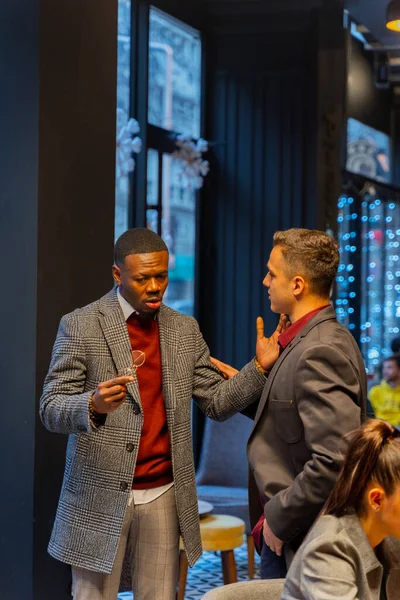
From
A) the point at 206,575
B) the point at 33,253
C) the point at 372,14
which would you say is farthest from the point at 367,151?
the point at 33,253

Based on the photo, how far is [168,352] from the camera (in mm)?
2697

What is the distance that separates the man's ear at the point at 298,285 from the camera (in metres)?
2.40

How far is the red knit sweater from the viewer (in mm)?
2615

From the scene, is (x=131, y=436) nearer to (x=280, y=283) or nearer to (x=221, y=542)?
(x=280, y=283)

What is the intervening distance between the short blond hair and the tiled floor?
106 inches

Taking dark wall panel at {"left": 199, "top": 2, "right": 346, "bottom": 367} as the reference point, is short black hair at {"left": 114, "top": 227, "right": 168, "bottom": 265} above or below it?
below

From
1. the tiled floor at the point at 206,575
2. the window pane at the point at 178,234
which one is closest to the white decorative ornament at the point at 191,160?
the window pane at the point at 178,234

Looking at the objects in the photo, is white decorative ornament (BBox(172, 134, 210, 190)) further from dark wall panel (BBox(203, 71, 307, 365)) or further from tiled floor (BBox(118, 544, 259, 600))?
tiled floor (BBox(118, 544, 259, 600))

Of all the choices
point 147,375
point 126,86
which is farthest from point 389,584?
point 126,86

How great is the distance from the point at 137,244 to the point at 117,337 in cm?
27

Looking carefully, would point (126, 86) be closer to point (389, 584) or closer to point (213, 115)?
point (213, 115)

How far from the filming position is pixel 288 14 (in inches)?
260

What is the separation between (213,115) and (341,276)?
2.31 m

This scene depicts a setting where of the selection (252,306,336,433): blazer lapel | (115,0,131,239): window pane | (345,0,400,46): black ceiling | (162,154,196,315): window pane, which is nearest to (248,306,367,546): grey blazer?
(252,306,336,433): blazer lapel
